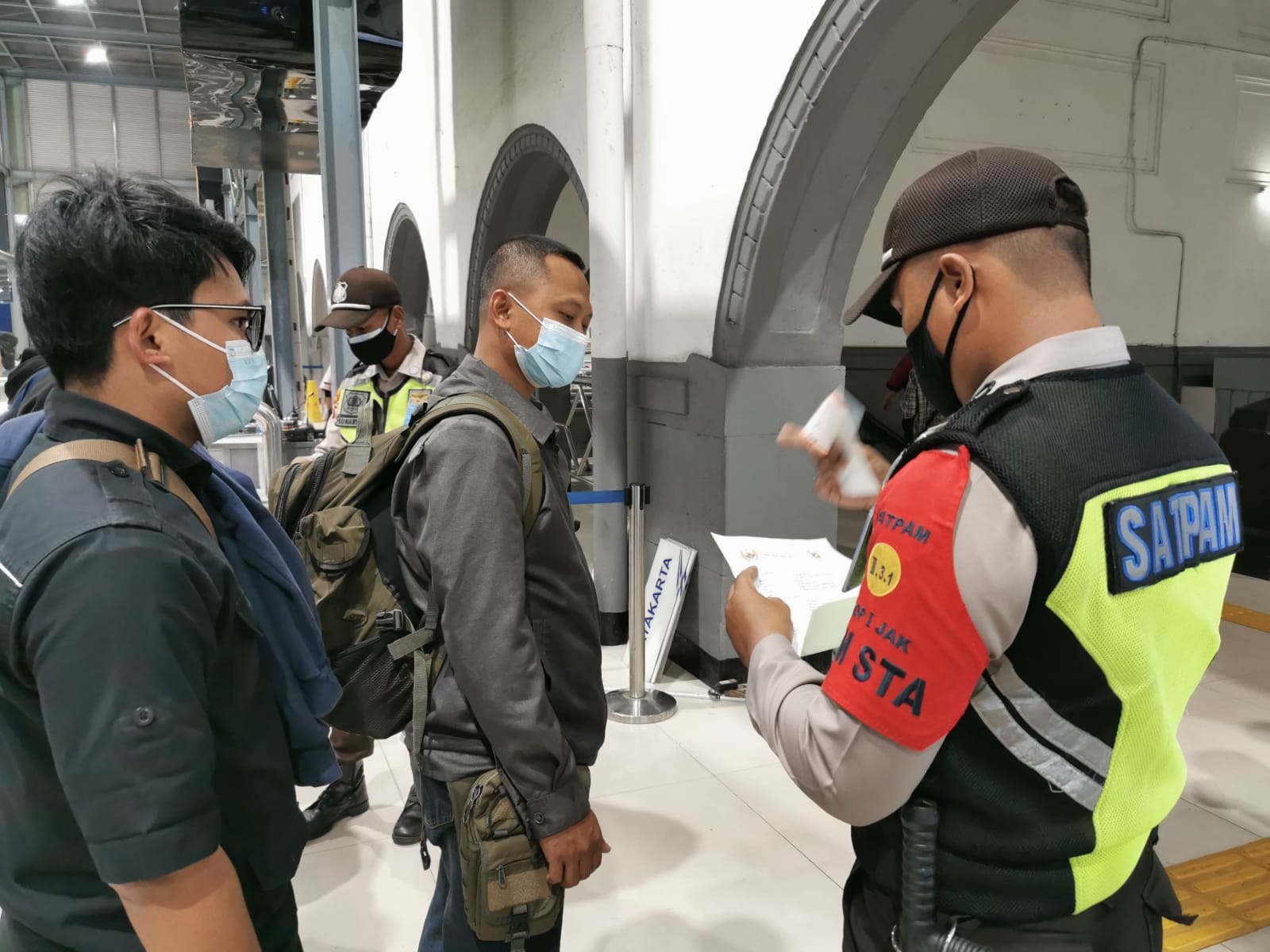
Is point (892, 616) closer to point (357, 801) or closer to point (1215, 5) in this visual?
point (357, 801)

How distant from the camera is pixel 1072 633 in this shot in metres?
0.96

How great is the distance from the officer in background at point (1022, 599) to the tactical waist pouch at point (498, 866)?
0.63m

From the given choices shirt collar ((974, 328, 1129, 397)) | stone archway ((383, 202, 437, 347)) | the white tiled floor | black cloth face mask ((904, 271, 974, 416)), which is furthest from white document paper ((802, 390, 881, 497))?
stone archway ((383, 202, 437, 347))

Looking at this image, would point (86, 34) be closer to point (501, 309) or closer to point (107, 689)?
point (501, 309)

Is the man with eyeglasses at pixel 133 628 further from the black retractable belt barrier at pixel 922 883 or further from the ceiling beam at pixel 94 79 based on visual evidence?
the ceiling beam at pixel 94 79

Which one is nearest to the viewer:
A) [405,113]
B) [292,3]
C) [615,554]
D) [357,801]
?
[357,801]

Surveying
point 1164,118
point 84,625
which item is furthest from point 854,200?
point 1164,118

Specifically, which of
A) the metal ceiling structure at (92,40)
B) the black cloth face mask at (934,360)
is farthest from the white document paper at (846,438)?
the metal ceiling structure at (92,40)

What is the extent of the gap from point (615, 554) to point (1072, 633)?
4111 millimetres

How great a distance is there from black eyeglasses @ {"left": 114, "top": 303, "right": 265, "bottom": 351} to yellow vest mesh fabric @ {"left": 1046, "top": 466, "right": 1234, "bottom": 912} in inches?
42.0

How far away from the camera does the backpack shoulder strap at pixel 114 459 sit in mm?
965

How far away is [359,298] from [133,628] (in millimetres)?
3032

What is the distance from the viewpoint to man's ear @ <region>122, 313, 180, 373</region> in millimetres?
1048

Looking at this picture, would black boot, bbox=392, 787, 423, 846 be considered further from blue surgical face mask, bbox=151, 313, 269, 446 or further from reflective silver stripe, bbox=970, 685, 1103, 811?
reflective silver stripe, bbox=970, 685, 1103, 811
